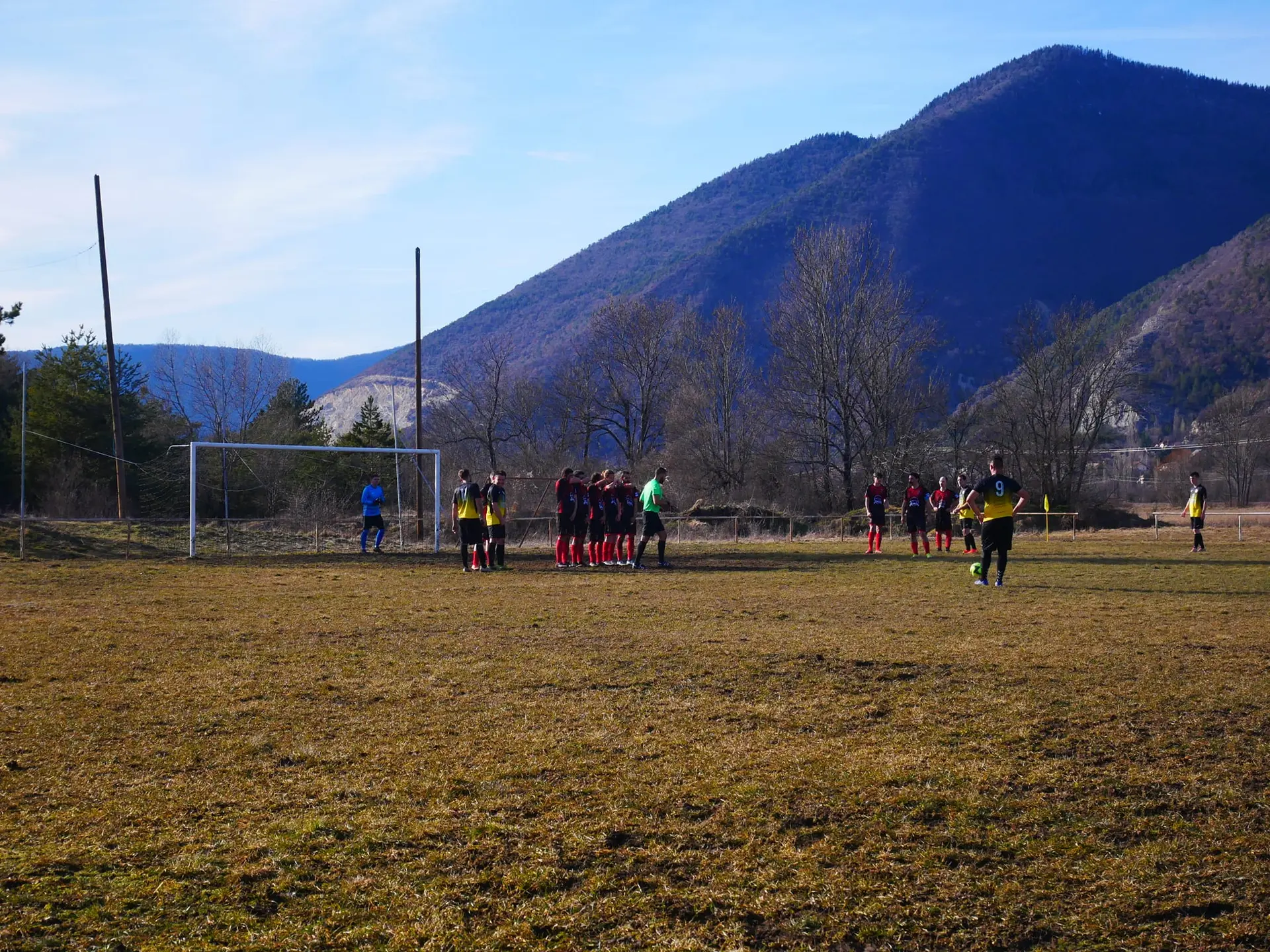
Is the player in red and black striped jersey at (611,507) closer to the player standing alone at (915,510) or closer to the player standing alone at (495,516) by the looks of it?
the player standing alone at (495,516)

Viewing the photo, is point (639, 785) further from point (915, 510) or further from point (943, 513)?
point (943, 513)

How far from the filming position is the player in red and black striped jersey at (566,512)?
21.5 metres

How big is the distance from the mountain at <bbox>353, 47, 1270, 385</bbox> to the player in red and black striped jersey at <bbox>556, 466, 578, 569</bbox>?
3646 inches

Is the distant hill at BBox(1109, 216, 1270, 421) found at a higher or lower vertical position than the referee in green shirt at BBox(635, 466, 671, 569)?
higher

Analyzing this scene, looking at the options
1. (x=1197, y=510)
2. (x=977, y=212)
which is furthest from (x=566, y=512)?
(x=977, y=212)

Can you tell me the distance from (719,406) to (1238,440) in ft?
121

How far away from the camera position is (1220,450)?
69.6 metres

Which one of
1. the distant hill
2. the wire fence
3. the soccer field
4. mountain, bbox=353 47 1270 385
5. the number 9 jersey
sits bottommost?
the soccer field

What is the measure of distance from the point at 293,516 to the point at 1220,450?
206 feet

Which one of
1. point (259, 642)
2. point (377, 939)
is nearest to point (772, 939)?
point (377, 939)

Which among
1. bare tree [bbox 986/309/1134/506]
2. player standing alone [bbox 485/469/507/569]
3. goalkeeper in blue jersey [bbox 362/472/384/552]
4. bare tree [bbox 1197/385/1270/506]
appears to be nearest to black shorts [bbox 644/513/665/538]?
player standing alone [bbox 485/469/507/569]

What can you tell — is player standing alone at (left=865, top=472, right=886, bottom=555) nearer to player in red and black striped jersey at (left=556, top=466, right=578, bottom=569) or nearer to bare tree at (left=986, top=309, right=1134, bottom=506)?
player in red and black striped jersey at (left=556, top=466, right=578, bottom=569)

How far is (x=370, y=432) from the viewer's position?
148 feet

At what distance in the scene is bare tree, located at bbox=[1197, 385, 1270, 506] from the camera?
221 ft
